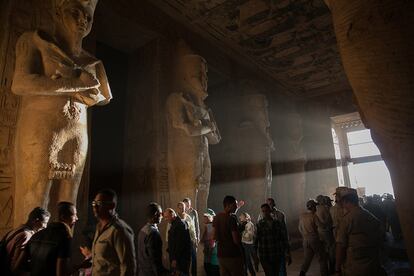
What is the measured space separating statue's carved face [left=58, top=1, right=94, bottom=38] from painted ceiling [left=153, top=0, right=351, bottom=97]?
350 centimetres

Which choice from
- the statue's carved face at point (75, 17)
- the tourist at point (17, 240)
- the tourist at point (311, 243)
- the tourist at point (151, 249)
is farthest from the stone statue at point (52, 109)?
the tourist at point (311, 243)

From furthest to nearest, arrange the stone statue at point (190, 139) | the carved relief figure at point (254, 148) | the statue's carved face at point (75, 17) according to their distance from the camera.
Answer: the carved relief figure at point (254, 148)
the stone statue at point (190, 139)
the statue's carved face at point (75, 17)

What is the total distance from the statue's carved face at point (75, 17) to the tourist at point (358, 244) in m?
3.17

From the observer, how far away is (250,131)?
8.20 m

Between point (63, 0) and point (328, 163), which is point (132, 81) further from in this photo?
point (328, 163)

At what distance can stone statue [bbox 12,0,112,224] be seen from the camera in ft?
9.23

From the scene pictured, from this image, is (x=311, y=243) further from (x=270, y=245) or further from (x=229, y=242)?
(x=229, y=242)

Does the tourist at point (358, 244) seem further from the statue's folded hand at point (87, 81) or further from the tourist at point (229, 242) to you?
the statue's folded hand at point (87, 81)

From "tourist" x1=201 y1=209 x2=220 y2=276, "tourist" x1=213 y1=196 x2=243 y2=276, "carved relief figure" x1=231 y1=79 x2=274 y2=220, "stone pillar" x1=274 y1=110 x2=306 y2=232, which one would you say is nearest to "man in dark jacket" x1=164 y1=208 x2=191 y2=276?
"tourist" x1=213 y1=196 x2=243 y2=276

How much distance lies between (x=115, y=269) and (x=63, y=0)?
2.69 meters

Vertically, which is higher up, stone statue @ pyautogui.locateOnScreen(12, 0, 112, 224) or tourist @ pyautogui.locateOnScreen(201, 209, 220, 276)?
stone statue @ pyautogui.locateOnScreen(12, 0, 112, 224)

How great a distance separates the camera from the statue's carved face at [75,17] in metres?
3.15

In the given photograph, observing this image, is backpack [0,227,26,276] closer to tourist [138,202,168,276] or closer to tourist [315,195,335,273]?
tourist [138,202,168,276]

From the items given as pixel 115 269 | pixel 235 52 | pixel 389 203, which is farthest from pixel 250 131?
pixel 115 269
